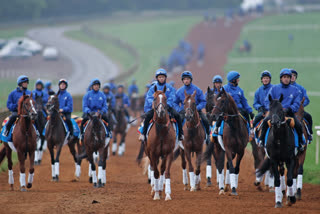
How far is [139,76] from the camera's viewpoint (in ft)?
191

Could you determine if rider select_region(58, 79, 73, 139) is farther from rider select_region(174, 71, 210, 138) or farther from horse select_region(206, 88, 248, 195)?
horse select_region(206, 88, 248, 195)

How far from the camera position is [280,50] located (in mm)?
69750

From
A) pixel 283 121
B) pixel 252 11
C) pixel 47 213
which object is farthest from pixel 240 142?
pixel 252 11

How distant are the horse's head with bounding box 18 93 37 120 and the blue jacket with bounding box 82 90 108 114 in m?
2.05

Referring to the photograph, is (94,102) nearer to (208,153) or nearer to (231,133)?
(208,153)

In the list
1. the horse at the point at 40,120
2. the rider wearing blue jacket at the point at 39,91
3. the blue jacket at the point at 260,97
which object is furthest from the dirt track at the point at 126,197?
the rider wearing blue jacket at the point at 39,91

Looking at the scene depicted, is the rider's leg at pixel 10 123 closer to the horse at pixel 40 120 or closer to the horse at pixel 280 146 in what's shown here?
the horse at pixel 40 120

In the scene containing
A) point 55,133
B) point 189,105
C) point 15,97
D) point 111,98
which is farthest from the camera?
point 111,98

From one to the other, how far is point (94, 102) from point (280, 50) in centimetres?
5546

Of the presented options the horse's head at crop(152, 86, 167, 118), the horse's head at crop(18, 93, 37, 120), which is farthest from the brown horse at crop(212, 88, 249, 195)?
the horse's head at crop(18, 93, 37, 120)

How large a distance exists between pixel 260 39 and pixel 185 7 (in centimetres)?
3153

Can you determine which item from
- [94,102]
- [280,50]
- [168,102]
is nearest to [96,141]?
[94,102]

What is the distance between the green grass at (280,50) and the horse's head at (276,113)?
2631 cm

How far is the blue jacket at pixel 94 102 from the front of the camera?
17188mm
